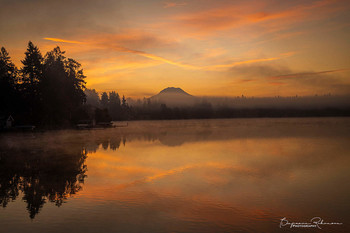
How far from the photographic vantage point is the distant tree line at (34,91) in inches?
3150

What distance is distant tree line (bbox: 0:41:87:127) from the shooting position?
8000 centimetres

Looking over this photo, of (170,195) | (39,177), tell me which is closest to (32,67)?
(39,177)

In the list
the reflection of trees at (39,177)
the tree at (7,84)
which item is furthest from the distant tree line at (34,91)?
the reflection of trees at (39,177)

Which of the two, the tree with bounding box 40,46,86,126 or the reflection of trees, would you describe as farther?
the tree with bounding box 40,46,86,126

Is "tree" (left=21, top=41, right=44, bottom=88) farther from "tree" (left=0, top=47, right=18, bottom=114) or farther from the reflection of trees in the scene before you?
the reflection of trees

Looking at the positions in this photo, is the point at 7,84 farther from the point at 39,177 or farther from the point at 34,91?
the point at 39,177

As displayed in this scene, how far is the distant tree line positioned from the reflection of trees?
5368 centimetres

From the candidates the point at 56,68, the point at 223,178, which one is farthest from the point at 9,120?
the point at 223,178

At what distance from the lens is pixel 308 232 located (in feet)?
37.5

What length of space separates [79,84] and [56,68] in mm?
12799

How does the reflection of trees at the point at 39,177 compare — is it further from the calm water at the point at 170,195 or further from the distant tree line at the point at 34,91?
the distant tree line at the point at 34,91

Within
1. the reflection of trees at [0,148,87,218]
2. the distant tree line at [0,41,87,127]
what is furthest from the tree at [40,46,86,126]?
the reflection of trees at [0,148,87,218]

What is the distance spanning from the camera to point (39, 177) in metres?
20.7

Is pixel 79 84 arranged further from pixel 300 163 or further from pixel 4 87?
pixel 300 163
